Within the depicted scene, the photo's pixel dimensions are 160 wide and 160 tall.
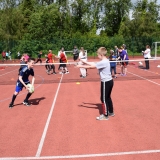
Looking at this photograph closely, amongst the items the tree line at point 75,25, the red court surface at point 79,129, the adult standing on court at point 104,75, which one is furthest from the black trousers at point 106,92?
the tree line at point 75,25

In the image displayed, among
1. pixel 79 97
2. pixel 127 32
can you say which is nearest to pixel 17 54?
pixel 127 32

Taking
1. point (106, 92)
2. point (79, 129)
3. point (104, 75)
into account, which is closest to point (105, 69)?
point (104, 75)

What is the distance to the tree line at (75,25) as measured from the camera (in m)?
42.2

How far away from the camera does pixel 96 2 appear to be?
61656mm

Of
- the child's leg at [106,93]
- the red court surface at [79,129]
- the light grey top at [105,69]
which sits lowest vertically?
the red court surface at [79,129]

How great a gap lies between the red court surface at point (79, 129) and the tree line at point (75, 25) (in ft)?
107

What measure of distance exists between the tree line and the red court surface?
3251 cm

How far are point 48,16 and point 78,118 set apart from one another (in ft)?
160

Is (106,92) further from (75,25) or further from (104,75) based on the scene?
(75,25)

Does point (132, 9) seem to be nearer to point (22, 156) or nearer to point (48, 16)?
point (48, 16)

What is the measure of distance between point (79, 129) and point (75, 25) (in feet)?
179

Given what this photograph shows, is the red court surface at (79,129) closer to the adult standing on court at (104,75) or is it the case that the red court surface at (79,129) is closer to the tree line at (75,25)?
→ the adult standing on court at (104,75)

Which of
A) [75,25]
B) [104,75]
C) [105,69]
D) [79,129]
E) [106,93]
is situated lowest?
[79,129]

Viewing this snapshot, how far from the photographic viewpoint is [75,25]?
59.1m
